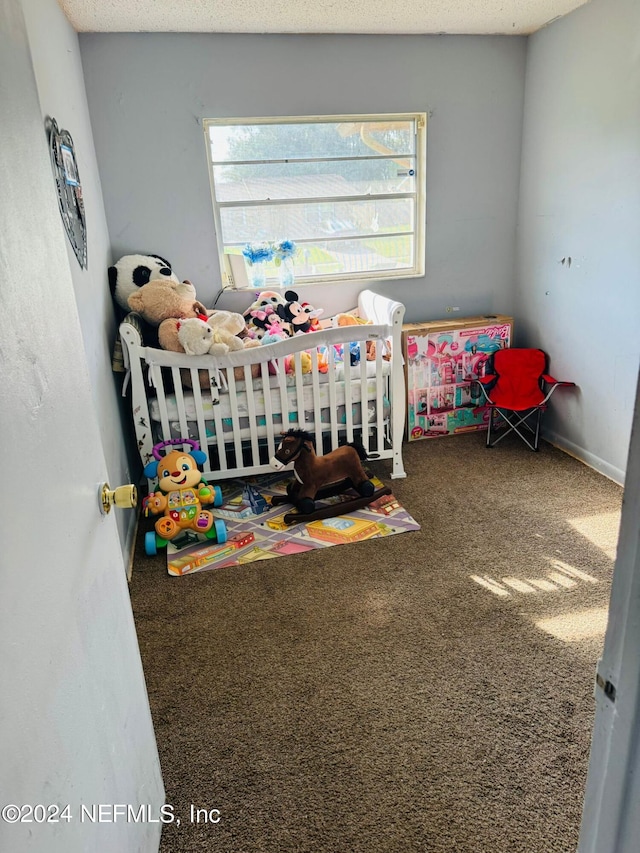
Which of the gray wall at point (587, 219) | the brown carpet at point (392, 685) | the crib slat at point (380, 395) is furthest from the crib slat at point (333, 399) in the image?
the gray wall at point (587, 219)

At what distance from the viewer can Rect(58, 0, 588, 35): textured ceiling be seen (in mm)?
2660

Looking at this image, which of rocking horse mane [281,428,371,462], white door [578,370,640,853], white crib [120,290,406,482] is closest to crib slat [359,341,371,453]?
white crib [120,290,406,482]

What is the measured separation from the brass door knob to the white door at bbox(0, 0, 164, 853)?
2 centimetres

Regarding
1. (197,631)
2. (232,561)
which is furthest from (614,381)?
(197,631)

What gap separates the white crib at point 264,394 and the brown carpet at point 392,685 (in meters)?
0.64

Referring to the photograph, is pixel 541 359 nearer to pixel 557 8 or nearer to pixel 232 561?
pixel 557 8

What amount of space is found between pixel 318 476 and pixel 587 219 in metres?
1.95

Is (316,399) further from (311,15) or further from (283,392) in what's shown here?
(311,15)

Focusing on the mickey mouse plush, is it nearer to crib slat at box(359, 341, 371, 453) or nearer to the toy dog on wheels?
crib slat at box(359, 341, 371, 453)

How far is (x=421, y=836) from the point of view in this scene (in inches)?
51.2

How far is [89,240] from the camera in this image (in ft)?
8.62

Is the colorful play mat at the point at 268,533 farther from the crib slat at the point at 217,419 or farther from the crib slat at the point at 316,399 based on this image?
the crib slat at the point at 316,399

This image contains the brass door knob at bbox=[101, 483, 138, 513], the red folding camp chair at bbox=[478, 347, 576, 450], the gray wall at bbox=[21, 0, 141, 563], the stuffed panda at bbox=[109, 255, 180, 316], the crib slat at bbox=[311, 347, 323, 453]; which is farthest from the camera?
the red folding camp chair at bbox=[478, 347, 576, 450]

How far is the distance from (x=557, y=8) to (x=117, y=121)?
2.36 meters
